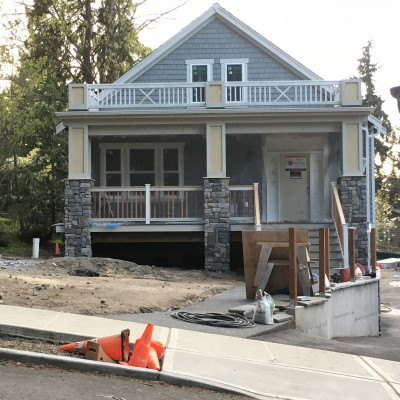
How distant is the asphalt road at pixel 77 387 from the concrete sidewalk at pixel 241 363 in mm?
157

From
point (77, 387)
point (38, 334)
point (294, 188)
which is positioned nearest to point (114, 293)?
point (38, 334)

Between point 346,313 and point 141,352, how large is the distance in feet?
24.7

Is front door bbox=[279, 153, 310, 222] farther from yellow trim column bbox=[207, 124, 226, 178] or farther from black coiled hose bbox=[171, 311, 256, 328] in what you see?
black coiled hose bbox=[171, 311, 256, 328]

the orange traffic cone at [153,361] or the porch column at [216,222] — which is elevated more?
the porch column at [216,222]

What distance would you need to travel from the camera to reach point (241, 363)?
5832 mm

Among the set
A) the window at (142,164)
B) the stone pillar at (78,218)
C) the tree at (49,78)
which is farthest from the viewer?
the tree at (49,78)

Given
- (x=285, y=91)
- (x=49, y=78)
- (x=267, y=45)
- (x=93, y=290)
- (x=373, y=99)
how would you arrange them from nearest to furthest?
1. (x=93, y=290)
2. (x=285, y=91)
3. (x=267, y=45)
4. (x=49, y=78)
5. (x=373, y=99)

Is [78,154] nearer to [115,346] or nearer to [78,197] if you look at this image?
[78,197]

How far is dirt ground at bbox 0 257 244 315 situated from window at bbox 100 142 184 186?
5.34 meters

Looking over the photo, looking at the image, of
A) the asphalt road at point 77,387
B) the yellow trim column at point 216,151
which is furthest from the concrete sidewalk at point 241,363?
the yellow trim column at point 216,151

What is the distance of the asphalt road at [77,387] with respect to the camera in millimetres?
4340

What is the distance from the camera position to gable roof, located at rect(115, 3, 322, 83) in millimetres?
20141

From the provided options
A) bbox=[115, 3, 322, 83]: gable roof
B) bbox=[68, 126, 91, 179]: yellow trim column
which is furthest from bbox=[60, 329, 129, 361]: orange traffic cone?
bbox=[115, 3, 322, 83]: gable roof

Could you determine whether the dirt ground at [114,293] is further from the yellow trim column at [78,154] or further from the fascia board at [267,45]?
the fascia board at [267,45]
